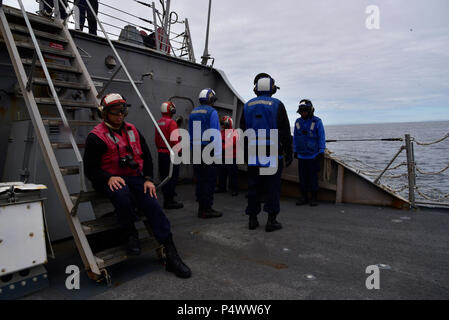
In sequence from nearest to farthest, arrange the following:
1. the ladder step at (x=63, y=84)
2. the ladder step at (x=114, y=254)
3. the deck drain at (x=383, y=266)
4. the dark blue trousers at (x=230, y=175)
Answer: the ladder step at (x=114, y=254)
the deck drain at (x=383, y=266)
the ladder step at (x=63, y=84)
the dark blue trousers at (x=230, y=175)

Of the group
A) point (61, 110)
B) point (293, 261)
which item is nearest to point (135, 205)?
point (61, 110)

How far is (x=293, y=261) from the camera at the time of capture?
3.05m

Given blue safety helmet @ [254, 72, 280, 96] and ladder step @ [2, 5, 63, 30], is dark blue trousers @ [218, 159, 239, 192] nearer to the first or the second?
blue safety helmet @ [254, 72, 280, 96]

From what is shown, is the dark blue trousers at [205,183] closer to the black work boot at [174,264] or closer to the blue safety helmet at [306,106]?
the black work boot at [174,264]

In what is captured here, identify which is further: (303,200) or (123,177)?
(303,200)

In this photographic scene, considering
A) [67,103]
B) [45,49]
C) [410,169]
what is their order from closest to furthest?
[67,103], [45,49], [410,169]

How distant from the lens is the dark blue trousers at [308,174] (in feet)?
18.2

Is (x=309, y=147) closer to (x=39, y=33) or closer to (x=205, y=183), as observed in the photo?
(x=205, y=183)

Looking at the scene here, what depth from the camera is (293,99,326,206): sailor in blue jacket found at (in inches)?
217

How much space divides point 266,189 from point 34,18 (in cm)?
384

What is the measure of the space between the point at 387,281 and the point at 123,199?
7.77 ft

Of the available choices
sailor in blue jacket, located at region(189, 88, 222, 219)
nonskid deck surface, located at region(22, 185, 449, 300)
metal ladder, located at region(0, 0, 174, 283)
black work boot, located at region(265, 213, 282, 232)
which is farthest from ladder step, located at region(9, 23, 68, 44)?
black work boot, located at region(265, 213, 282, 232)

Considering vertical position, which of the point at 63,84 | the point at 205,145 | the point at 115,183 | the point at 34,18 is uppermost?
the point at 34,18

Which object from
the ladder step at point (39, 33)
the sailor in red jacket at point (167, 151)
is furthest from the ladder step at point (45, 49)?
the sailor in red jacket at point (167, 151)
